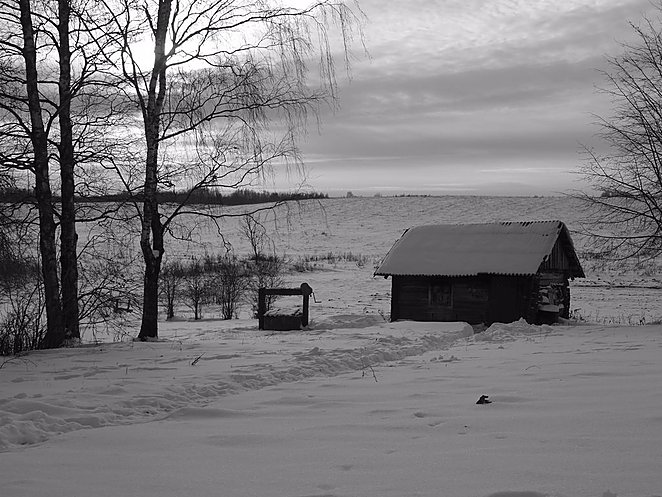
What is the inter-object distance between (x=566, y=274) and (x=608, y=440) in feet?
62.0

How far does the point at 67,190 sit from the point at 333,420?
866 cm

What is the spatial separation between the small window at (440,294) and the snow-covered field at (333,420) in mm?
7810

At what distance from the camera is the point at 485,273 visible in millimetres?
19672

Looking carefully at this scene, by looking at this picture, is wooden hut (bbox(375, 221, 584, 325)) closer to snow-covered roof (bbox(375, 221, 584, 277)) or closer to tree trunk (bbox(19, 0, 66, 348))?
snow-covered roof (bbox(375, 221, 584, 277))

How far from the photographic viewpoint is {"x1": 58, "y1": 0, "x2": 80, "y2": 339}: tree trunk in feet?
39.4

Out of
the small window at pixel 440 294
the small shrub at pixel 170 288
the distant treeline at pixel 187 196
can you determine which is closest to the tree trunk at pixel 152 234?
the distant treeline at pixel 187 196

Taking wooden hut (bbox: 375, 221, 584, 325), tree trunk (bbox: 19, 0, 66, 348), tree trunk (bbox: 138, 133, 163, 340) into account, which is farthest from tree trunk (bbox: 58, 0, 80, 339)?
wooden hut (bbox: 375, 221, 584, 325)

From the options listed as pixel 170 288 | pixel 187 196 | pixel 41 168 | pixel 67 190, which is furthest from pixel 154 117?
pixel 170 288

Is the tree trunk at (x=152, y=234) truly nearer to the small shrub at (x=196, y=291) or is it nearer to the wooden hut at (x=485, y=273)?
the wooden hut at (x=485, y=273)

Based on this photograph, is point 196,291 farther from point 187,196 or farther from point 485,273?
point 187,196

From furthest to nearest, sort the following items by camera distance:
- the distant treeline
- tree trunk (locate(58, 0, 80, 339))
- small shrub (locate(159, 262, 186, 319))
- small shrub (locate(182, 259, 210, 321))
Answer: small shrub (locate(159, 262, 186, 319)), small shrub (locate(182, 259, 210, 321)), the distant treeline, tree trunk (locate(58, 0, 80, 339))

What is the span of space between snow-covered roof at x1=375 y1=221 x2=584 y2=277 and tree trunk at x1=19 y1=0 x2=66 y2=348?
12.1 metres

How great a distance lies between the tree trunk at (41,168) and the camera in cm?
1118

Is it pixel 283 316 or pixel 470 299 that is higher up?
pixel 470 299
